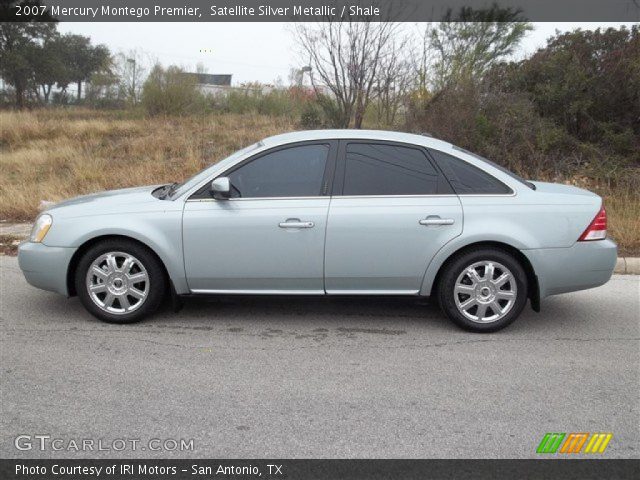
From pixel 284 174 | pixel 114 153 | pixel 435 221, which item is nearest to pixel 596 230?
pixel 435 221

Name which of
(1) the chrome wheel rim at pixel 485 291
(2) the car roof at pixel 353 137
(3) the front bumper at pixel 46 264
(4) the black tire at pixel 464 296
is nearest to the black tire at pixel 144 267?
(3) the front bumper at pixel 46 264

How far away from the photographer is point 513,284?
15.7 feet

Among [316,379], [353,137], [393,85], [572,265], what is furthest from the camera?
[393,85]

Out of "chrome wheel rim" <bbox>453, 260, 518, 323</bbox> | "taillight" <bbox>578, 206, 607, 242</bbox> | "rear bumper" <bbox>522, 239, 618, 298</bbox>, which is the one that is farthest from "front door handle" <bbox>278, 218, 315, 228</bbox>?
"taillight" <bbox>578, 206, 607, 242</bbox>

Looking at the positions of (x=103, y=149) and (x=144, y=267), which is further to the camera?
(x=103, y=149)

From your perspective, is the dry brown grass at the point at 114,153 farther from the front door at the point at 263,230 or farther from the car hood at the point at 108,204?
the car hood at the point at 108,204

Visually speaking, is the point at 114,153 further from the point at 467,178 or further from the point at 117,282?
the point at 467,178

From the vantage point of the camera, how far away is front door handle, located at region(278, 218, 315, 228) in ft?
15.5

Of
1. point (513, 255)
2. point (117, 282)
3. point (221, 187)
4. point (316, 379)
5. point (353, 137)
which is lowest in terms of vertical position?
point (316, 379)

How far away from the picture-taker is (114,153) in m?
14.5

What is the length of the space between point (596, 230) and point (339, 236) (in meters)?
2.02

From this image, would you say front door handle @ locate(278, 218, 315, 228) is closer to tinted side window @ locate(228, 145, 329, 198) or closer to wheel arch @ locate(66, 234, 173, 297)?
tinted side window @ locate(228, 145, 329, 198)

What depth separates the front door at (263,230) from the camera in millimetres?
4746
